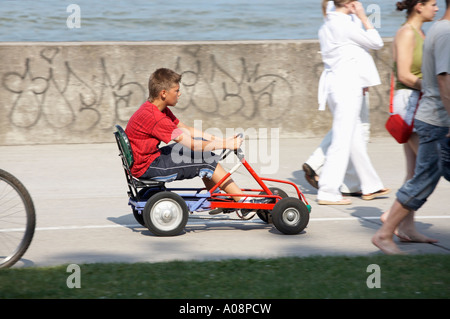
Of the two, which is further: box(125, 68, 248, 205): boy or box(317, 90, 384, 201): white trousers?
box(317, 90, 384, 201): white trousers

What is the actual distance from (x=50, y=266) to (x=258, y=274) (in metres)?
1.35

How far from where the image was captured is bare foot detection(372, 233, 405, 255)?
494 cm

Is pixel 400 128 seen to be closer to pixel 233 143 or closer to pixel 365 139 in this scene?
pixel 233 143

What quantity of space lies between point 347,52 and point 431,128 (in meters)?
2.35

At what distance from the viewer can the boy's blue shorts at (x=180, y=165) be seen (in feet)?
18.8

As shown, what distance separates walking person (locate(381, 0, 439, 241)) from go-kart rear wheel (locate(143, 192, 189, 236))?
1647 mm

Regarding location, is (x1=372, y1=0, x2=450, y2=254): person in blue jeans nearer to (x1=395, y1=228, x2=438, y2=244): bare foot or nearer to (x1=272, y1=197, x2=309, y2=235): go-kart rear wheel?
(x1=395, y1=228, x2=438, y2=244): bare foot

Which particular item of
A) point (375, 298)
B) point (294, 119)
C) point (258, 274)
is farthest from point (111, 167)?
point (375, 298)

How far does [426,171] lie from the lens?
477cm

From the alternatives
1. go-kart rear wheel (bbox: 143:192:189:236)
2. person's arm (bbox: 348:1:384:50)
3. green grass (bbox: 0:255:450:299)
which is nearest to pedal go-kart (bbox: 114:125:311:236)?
go-kart rear wheel (bbox: 143:192:189:236)

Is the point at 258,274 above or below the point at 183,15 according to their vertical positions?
below

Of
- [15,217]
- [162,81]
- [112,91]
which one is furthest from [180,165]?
[112,91]

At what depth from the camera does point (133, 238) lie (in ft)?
18.5
